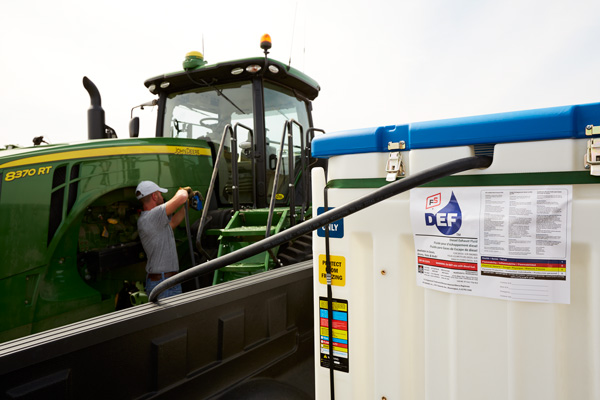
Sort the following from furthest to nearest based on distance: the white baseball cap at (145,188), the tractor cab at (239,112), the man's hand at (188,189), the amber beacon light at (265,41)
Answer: the tractor cab at (239,112) < the amber beacon light at (265,41) < the man's hand at (188,189) < the white baseball cap at (145,188)

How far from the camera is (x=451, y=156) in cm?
111

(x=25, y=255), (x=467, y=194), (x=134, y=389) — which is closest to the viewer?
(x=467, y=194)

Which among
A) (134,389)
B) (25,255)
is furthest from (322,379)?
(25,255)

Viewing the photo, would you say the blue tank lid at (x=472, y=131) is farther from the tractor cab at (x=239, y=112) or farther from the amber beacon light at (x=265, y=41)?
the amber beacon light at (x=265, y=41)

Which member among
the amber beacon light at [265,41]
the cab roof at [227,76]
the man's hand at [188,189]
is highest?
the amber beacon light at [265,41]

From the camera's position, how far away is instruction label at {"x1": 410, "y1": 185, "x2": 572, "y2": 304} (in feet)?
3.21

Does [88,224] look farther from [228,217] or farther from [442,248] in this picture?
[442,248]

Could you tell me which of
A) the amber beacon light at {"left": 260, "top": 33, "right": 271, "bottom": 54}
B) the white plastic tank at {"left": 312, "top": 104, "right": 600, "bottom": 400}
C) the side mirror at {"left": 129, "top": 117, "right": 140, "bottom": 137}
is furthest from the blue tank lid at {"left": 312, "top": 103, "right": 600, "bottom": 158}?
the side mirror at {"left": 129, "top": 117, "right": 140, "bottom": 137}

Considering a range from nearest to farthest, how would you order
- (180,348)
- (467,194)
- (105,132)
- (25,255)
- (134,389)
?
(467,194) → (134,389) → (180,348) → (25,255) → (105,132)

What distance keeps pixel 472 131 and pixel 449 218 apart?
0.25 metres

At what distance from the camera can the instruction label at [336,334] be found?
4.27 feet

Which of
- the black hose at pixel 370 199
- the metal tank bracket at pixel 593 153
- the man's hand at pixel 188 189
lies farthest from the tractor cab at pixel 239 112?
the metal tank bracket at pixel 593 153

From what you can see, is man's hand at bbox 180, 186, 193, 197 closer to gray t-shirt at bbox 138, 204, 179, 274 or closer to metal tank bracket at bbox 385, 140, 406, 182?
gray t-shirt at bbox 138, 204, 179, 274

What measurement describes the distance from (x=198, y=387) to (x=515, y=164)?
1.27 metres
